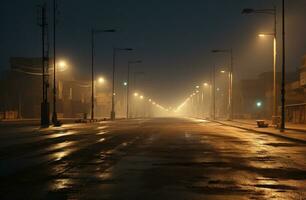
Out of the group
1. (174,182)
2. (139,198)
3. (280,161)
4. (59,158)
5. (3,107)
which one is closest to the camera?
(139,198)

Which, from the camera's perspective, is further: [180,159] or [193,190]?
[180,159]

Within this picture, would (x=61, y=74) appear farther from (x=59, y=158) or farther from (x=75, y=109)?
(x=59, y=158)

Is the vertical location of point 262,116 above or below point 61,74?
below

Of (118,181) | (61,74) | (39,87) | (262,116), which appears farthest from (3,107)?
(118,181)

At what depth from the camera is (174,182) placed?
11352mm

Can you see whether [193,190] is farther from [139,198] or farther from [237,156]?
[237,156]

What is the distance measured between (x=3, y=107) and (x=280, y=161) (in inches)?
3355

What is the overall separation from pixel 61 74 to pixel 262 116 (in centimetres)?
4725

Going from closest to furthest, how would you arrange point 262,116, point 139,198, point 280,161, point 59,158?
point 139,198 → point 280,161 → point 59,158 → point 262,116

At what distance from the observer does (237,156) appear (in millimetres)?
18188

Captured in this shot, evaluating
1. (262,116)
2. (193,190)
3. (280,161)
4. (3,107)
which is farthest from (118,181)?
(262,116)

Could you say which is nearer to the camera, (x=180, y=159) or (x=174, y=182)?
(x=174, y=182)

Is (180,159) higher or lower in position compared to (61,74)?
lower

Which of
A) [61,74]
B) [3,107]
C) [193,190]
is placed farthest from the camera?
[61,74]
